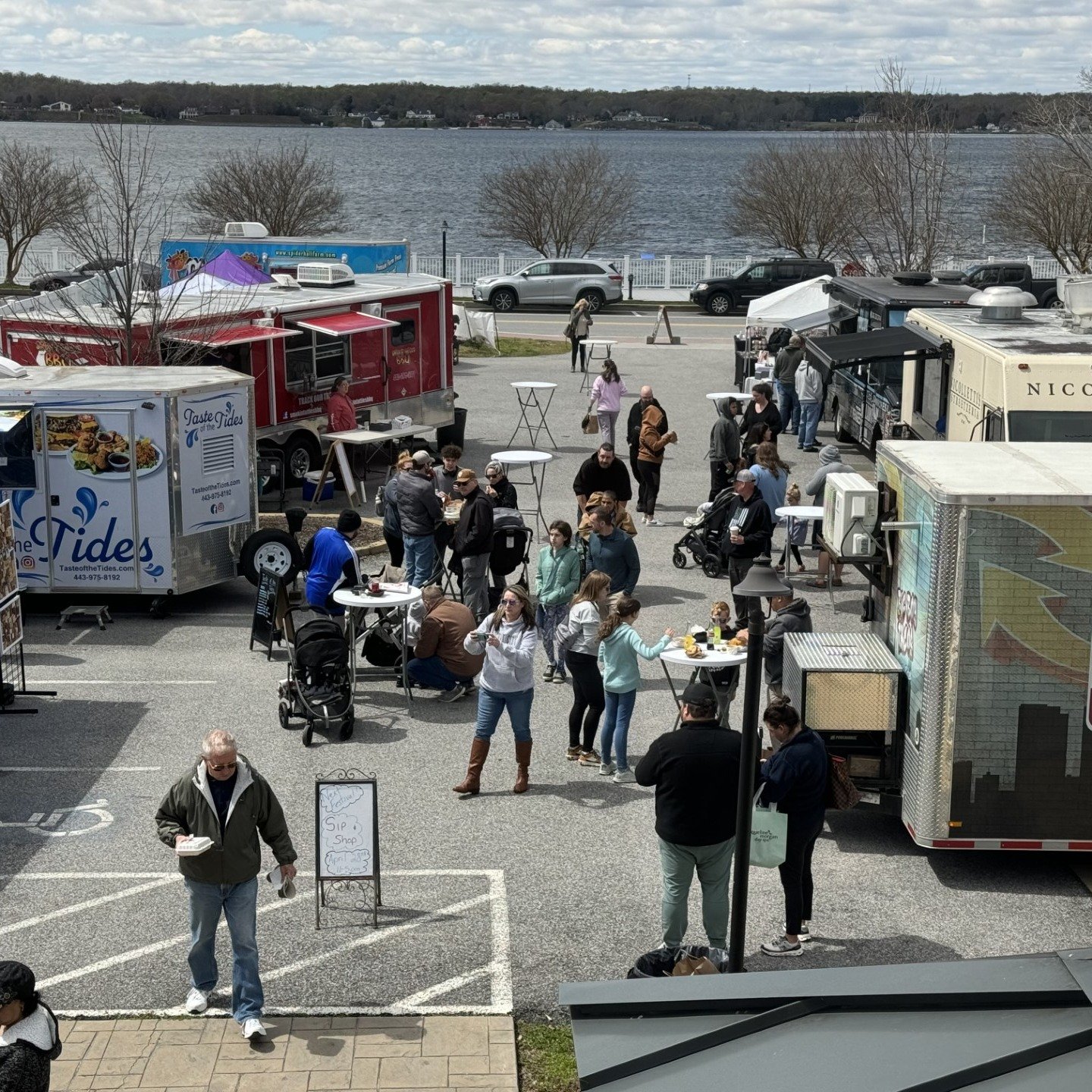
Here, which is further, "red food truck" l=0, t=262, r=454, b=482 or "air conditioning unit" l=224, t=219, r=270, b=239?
"air conditioning unit" l=224, t=219, r=270, b=239

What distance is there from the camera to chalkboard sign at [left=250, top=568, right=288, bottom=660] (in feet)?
44.7

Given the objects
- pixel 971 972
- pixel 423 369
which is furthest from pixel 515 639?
pixel 423 369

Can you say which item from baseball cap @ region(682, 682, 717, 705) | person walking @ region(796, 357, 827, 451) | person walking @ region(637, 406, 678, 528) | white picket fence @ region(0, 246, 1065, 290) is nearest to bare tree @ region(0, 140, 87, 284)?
white picket fence @ region(0, 246, 1065, 290)

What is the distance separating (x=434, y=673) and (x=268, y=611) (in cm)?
188

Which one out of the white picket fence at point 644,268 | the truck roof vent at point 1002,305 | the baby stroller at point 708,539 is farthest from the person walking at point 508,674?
the white picket fence at point 644,268

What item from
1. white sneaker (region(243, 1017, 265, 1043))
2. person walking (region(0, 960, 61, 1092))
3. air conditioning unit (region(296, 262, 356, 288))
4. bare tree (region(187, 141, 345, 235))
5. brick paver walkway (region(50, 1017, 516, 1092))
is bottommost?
brick paver walkway (region(50, 1017, 516, 1092))

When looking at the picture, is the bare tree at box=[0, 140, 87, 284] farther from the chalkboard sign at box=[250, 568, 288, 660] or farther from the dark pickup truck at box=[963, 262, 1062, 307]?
the chalkboard sign at box=[250, 568, 288, 660]

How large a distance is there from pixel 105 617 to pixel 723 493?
6.45 metres

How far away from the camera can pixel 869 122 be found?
38.8 meters

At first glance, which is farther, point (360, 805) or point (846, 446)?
point (846, 446)

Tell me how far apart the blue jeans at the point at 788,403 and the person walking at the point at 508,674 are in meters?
15.0

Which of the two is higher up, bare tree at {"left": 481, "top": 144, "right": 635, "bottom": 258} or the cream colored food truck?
bare tree at {"left": 481, "top": 144, "right": 635, "bottom": 258}

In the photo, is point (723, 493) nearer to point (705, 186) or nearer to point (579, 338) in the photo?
point (579, 338)

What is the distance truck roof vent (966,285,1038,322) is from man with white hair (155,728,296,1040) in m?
12.4
